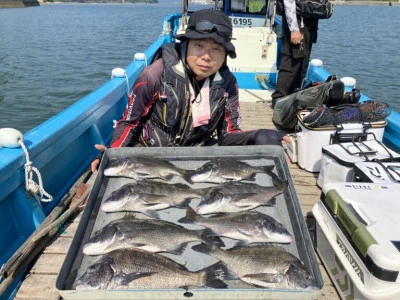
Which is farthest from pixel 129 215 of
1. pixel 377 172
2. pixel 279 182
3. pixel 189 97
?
pixel 377 172

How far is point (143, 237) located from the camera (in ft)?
7.13

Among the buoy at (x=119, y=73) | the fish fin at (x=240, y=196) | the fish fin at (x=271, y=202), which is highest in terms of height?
the buoy at (x=119, y=73)

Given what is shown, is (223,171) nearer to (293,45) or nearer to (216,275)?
(216,275)

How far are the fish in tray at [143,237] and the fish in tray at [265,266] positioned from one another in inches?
3.7

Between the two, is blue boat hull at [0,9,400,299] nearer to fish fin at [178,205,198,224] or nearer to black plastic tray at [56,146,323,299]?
black plastic tray at [56,146,323,299]

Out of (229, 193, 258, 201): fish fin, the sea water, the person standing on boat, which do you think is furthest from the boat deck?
the sea water

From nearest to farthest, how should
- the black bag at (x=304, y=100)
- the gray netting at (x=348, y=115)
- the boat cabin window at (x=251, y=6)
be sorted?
the gray netting at (x=348, y=115) → the black bag at (x=304, y=100) → the boat cabin window at (x=251, y=6)

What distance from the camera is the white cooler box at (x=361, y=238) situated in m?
1.84

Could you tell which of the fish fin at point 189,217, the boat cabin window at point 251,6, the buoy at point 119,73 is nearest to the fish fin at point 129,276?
the fish fin at point 189,217

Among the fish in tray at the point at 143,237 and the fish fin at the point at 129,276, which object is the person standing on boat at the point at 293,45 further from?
the fish fin at the point at 129,276

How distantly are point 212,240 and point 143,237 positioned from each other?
1.43ft

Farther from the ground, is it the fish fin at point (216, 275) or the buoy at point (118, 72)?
the buoy at point (118, 72)

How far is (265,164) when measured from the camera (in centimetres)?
295

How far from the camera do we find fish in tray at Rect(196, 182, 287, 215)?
2.46 m
